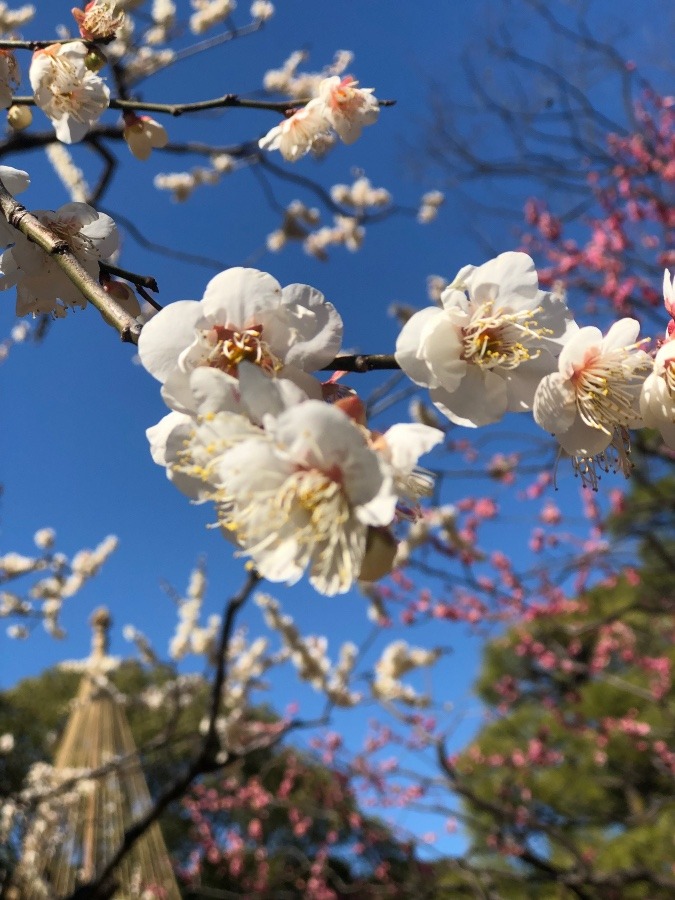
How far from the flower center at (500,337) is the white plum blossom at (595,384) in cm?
3

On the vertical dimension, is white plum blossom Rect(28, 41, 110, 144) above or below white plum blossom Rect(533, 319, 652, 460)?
above

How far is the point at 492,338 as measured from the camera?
527 millimetres

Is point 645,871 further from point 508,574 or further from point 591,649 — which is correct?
point 591,649

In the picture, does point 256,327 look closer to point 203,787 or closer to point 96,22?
point 96,22

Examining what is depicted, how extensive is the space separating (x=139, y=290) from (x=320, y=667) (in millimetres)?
3538

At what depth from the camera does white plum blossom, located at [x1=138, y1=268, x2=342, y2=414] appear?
1.51 feet

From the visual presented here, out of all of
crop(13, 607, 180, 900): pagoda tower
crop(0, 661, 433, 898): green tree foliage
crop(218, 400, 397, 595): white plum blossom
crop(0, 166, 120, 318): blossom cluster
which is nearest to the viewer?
crop(218, 400, 397, 595): white plum blossom

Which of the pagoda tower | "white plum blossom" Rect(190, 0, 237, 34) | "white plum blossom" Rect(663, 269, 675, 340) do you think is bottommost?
the pagoda tower

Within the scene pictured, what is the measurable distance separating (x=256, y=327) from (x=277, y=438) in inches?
5.7

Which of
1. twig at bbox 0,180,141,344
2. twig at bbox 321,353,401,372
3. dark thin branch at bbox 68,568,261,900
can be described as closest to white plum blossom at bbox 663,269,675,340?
twig at bbox 321,353,401,372

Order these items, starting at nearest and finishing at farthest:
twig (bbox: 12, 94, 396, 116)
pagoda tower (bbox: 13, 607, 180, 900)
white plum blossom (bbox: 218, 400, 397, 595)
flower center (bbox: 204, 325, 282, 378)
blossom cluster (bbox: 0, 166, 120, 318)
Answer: white plum blossom (bbox: 218, 400, 397, 595), flower center (bbox: 204, 325, 282, 378), blossom cluster (bbox: 0, 166, 120, 318), twig (bbox: 12, 94, 396, 116), pagoda tower (bbox: 13, 607, 180, 900)

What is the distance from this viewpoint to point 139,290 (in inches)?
20.7

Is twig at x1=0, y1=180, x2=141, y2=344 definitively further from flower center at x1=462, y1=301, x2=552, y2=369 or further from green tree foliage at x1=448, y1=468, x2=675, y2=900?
green tree foliage at x1=448, y1=468, x2=675, y2=900

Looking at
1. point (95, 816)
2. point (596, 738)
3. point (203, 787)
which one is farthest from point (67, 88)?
point (203, 787)
